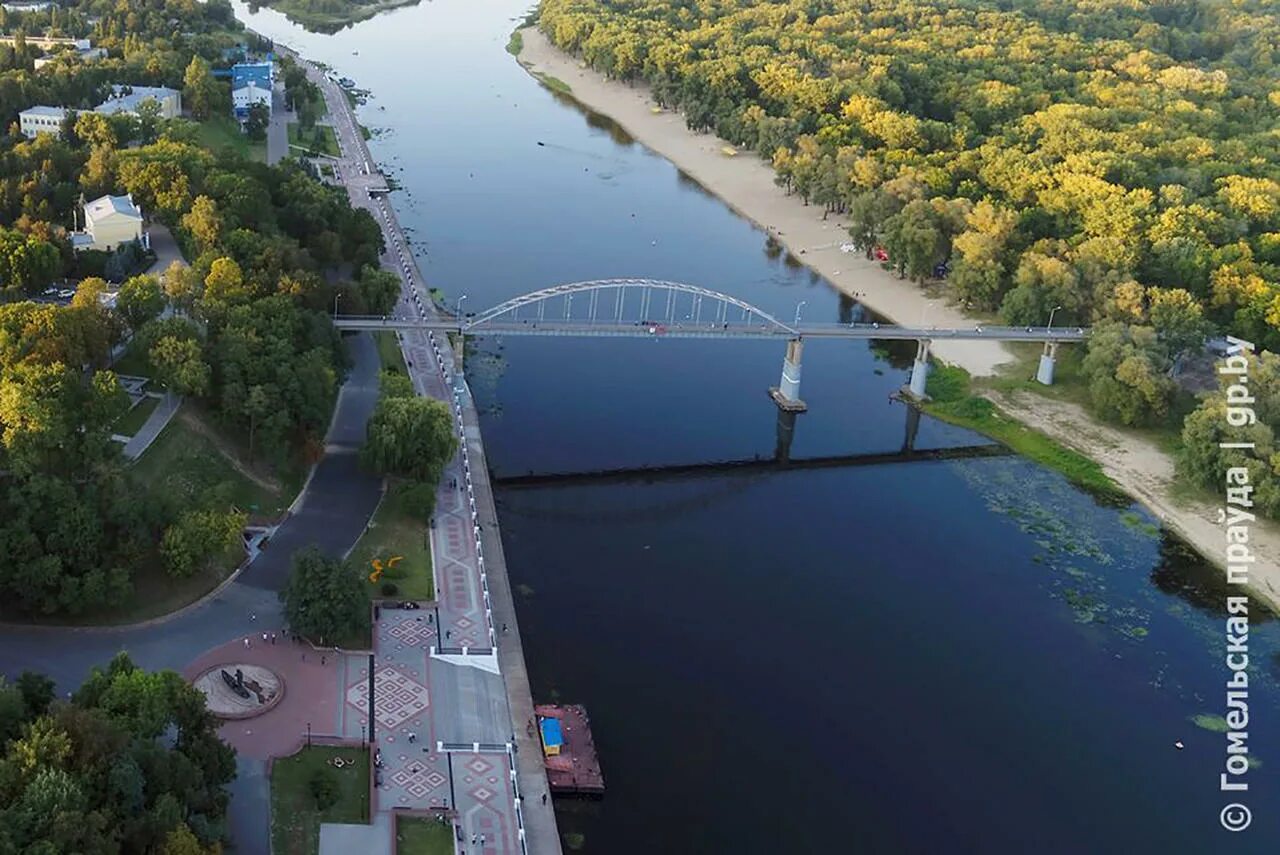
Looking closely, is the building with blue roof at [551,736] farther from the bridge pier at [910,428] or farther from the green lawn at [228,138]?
the green lawn at [228,138]

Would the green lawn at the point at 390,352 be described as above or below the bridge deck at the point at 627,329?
below

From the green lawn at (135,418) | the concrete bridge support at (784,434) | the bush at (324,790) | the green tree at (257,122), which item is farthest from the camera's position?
the green tree at (257,122)

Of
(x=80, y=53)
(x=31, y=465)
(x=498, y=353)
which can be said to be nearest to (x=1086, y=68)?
(x=498, y=353)

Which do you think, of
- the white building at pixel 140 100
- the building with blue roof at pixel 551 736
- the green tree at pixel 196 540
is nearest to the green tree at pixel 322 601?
the green tree at pixel 196 540

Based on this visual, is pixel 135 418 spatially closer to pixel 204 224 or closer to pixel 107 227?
pixel 204 224

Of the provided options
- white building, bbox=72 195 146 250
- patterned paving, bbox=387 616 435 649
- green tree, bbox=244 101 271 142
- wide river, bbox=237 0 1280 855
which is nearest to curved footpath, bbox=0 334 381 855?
patterned paving, bbox=387 616 435 649

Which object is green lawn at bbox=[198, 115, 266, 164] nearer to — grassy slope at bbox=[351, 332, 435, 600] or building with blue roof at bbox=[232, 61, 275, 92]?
building with blue roof at bbox=[232, 61, 275, 92]
